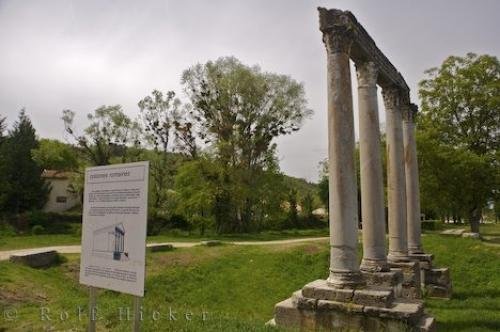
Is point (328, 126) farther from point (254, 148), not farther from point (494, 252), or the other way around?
point (254, 148)

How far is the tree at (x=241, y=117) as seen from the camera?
32.5 meters

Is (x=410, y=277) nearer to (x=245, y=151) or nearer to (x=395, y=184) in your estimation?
(x=395, y=184)

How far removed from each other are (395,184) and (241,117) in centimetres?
2103

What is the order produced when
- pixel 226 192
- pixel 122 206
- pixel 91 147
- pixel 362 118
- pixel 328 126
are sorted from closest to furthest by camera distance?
1. pixel 122 206
2. pixel 328 126
3. pixel 362 118
4. pixel 226 192
5. pixel 91 147

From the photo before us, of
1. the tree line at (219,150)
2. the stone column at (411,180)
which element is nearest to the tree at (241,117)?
the tree line at (219,150)

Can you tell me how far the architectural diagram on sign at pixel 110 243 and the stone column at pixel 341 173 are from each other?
5351 millimetres

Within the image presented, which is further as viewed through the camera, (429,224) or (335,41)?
(429,224)

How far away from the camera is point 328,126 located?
388 inches

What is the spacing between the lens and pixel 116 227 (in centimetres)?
556

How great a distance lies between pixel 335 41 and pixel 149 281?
434 inches

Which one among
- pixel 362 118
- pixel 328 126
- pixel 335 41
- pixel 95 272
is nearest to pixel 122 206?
pixel 95 272

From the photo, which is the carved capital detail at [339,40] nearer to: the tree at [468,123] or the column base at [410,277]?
the column base at [410,277]

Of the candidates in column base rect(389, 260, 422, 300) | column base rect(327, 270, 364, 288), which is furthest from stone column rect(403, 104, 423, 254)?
column base rect(327, 270, 364, 288)

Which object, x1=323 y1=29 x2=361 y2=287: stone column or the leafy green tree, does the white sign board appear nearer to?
x1=323 y1=29 x2=361 y2=287: stone column
